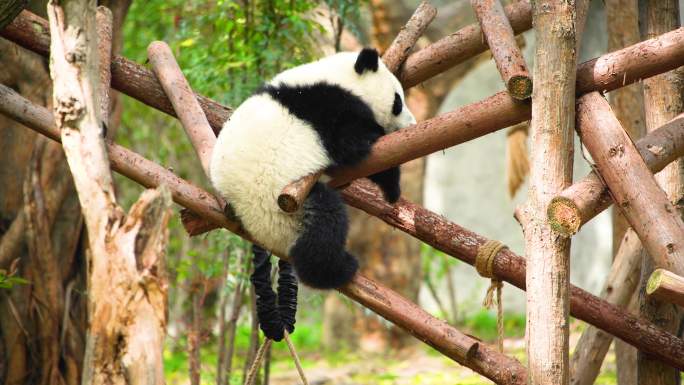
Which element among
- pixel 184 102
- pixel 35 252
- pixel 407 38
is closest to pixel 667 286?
pixel 407 38

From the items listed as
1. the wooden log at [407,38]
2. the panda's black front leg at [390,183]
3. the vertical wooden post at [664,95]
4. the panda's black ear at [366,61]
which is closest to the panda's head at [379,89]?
the panda's black ear at [366,61]

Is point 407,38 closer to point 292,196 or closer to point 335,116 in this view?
point 335,116

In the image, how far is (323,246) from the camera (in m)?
3.16

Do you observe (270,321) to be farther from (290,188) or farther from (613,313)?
(613,313)

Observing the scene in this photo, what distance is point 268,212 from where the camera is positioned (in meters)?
3.22

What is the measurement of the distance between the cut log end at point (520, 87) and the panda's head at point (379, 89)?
896 mm

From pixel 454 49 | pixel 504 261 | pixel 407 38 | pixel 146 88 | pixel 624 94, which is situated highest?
pixel 624 94

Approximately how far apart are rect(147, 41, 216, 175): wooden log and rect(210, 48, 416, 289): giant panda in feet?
0.35

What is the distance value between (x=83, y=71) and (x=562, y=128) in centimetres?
169

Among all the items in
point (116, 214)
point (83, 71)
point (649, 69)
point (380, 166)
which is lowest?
point (116, 214)

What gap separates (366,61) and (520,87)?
0.97 meters

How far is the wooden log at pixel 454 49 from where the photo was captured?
3.85 m

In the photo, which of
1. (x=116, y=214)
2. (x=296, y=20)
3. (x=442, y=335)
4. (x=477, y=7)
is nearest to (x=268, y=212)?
(x=442, y=335)

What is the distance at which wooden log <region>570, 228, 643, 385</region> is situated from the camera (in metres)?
3.98
